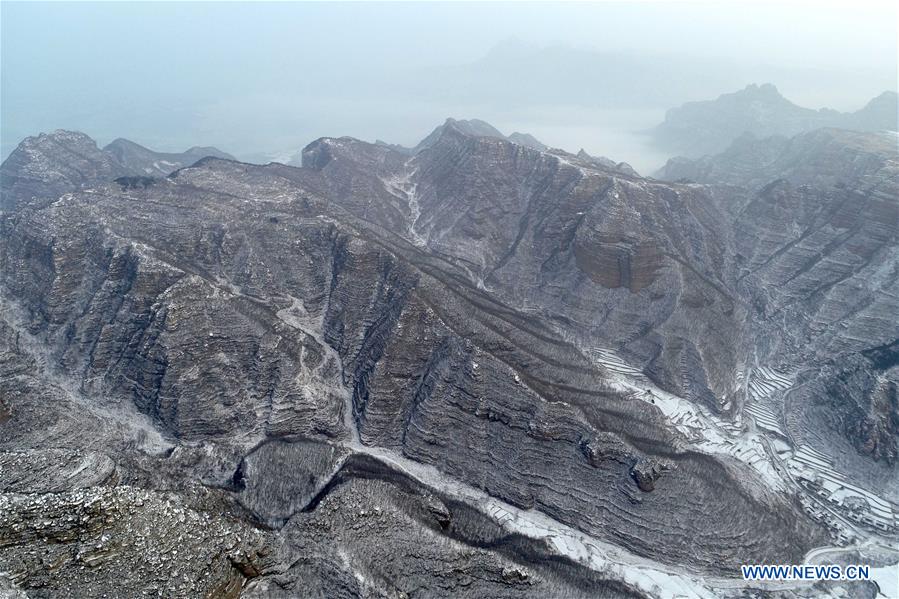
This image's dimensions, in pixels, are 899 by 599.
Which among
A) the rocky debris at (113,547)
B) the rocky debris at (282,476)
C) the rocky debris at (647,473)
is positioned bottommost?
the rocky debris at (282,476)

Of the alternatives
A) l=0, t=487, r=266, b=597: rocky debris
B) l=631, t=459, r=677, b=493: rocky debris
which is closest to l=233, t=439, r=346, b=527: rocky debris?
l=0, t=487, r=266, b=597: rocky debris

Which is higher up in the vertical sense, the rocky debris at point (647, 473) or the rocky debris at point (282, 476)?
the rocky debris at point (647, 473)

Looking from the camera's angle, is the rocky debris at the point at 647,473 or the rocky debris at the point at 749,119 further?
the rocky debris at the point at 749,119

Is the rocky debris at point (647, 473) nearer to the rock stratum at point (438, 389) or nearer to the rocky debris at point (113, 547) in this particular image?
the rock stratum at point (438, 389)

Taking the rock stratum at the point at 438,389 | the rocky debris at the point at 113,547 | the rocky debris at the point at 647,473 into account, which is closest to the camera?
the rocky debris at the point at 113,547

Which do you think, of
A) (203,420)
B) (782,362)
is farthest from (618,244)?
(203,420)

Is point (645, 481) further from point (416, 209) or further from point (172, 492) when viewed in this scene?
point (416, 209)

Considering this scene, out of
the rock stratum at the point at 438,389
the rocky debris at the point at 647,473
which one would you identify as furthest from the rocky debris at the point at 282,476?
the rocky debris at the point at 647,473
